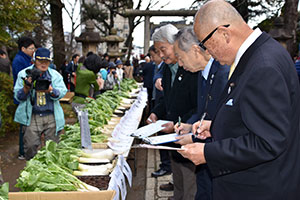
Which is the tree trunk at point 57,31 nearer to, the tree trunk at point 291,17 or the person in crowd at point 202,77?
the tree trunk at point 291,17

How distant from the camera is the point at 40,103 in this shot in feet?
13.5

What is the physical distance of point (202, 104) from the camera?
2748 millimetres

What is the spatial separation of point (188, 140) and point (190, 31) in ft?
3.31

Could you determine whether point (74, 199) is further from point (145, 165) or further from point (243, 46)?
point (145, 165)

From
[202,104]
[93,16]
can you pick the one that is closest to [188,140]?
[202,104]

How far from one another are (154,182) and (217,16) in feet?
11.7

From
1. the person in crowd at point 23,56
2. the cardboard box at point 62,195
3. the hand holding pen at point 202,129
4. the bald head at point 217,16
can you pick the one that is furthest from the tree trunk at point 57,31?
the bald head at point 217,16

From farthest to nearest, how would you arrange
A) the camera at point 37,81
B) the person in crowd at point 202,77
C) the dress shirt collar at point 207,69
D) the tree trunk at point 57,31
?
the tree trunk at point 57,31 → the camera at point 37,81 → the dress shirt collar at point 207,69 → the person in crowd at point 202,77

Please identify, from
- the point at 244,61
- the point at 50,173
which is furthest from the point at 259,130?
the point at 50,173

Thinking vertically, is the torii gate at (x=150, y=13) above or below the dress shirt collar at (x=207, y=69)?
above

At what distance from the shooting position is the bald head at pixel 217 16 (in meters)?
1.59

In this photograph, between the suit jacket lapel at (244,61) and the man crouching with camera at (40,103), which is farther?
the man crouching with camera at (40,103)

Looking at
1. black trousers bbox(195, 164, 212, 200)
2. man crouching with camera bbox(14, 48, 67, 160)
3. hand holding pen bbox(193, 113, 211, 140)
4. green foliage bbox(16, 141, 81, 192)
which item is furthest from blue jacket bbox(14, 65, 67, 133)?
hand holding pen bbox(193, 113, 211, 140)

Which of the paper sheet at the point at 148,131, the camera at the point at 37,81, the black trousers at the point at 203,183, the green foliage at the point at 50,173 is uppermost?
the camera at the point at 37,81
